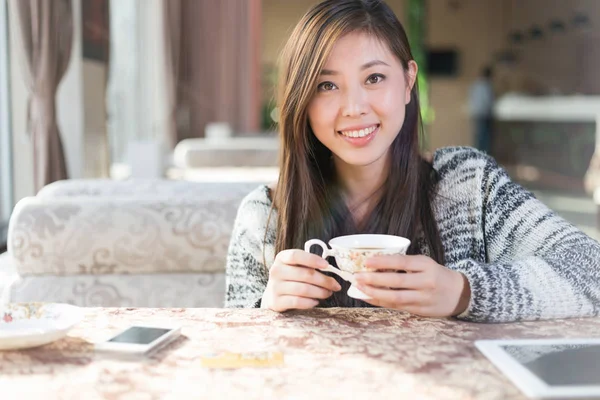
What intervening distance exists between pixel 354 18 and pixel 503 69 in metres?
13.5

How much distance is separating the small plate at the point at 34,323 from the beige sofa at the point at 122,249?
2.97 feet

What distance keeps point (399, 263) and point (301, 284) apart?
17 centimetres

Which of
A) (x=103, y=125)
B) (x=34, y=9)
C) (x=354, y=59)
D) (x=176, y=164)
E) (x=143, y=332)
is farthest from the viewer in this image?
(x=176, y=164)

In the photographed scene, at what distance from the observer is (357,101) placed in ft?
4.51

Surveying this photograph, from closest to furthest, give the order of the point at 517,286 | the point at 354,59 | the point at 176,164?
the point at 517,286, the point at 354,59, the point at 176,164

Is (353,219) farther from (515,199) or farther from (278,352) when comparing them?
(278,352)

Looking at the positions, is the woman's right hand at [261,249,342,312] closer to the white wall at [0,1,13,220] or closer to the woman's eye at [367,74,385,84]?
the woman's eye at [367,74,385,84]

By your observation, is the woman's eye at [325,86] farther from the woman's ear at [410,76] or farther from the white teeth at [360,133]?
the woman's ear at [410,76]

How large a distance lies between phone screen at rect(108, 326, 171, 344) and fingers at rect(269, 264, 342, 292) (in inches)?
9.0

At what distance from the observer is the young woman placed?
120 centimetres

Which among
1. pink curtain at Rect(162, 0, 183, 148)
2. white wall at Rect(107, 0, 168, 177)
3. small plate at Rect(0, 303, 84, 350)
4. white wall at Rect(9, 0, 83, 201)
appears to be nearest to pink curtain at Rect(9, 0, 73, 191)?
white wall at Rect(9, 0, 83, 201)

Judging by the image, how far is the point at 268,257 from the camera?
1515 mm

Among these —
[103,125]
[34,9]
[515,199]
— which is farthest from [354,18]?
[103,125]

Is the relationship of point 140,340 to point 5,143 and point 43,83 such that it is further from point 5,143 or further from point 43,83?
point 5,143
